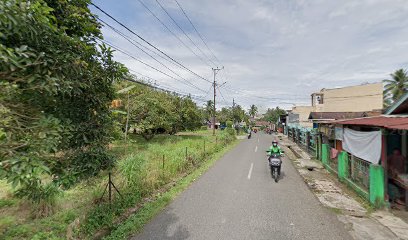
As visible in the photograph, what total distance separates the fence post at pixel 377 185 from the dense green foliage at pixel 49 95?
7627 millimetres

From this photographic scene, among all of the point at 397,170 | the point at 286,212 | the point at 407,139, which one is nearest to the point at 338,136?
the point at 407,139

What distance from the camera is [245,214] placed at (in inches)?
273

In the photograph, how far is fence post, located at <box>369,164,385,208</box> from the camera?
7.21 metres

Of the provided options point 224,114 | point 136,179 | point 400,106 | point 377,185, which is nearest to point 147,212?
point 136,179

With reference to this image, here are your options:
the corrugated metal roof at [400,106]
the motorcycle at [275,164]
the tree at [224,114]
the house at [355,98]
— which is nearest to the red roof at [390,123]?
the corrugated metal roof at [400,106]

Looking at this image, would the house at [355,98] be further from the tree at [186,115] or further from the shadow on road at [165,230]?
the shadow on road at [165,230]

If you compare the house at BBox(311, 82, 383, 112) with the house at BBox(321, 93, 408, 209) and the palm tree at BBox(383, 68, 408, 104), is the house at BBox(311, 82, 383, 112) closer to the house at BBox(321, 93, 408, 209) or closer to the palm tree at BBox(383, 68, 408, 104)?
the palm tree at BBox(383, 68, 408, 104)

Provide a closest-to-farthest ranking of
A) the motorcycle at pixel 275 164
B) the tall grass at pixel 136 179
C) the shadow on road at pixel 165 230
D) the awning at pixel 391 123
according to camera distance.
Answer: the shadow on road at pixel 165 230 → the tall grass at pixel 136 179 → the awning at pixel 391 123 → the motorcycle at pixel 275 164

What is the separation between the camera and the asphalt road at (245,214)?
573cm

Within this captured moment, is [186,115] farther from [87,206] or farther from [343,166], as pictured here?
[87,206]

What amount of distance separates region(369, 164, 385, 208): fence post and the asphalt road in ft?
5.09

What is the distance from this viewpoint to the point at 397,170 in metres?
8.34

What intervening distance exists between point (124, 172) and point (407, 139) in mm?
10681

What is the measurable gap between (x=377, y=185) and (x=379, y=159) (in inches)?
38.8
